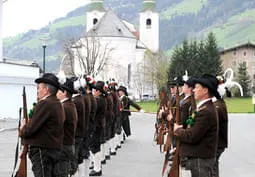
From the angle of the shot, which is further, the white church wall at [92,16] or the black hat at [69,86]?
the white church wall at [92,16]

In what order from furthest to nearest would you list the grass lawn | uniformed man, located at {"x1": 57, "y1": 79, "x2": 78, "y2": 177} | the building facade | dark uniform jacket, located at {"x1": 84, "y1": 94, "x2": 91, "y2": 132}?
the building facade → the grass lawn → dark uniform jacket, located at {"x1": 84, "y1": 94, "x2": 91, "y2": 132} → uniformed man, located at {"x1": 57, "y1": 79, "x2": 78, "y2": 177}

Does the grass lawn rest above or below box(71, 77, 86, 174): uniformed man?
below

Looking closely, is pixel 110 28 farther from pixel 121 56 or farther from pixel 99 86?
pixel 99 86

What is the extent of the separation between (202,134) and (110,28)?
326 ft

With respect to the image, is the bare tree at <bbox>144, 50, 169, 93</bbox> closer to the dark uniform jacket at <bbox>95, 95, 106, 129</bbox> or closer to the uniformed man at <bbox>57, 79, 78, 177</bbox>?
the dark uniform jacket at <bbox>95, 95, 106, 129</bbox>

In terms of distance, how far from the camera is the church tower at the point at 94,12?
120 meters

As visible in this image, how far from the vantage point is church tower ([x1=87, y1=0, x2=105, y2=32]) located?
12044cm

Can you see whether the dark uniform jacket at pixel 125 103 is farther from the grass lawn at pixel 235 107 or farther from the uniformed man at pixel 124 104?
the grass lawn at pixel 235 107

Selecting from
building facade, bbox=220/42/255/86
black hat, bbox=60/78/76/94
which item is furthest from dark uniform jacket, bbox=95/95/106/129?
building facade, bbox=220/42/255/86

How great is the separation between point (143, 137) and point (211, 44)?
66.8 meters

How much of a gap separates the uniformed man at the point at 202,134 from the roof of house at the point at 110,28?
9387cm

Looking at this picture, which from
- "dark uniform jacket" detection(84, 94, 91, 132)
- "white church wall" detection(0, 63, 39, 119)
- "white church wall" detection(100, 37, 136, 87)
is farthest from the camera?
"white church wall" detection(100, 37, 136, 87)

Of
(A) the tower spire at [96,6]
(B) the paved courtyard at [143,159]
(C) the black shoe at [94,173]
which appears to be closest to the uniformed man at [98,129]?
(C) the black shoe at [94,173]

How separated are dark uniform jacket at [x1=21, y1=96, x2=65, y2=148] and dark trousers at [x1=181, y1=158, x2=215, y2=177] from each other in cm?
174
